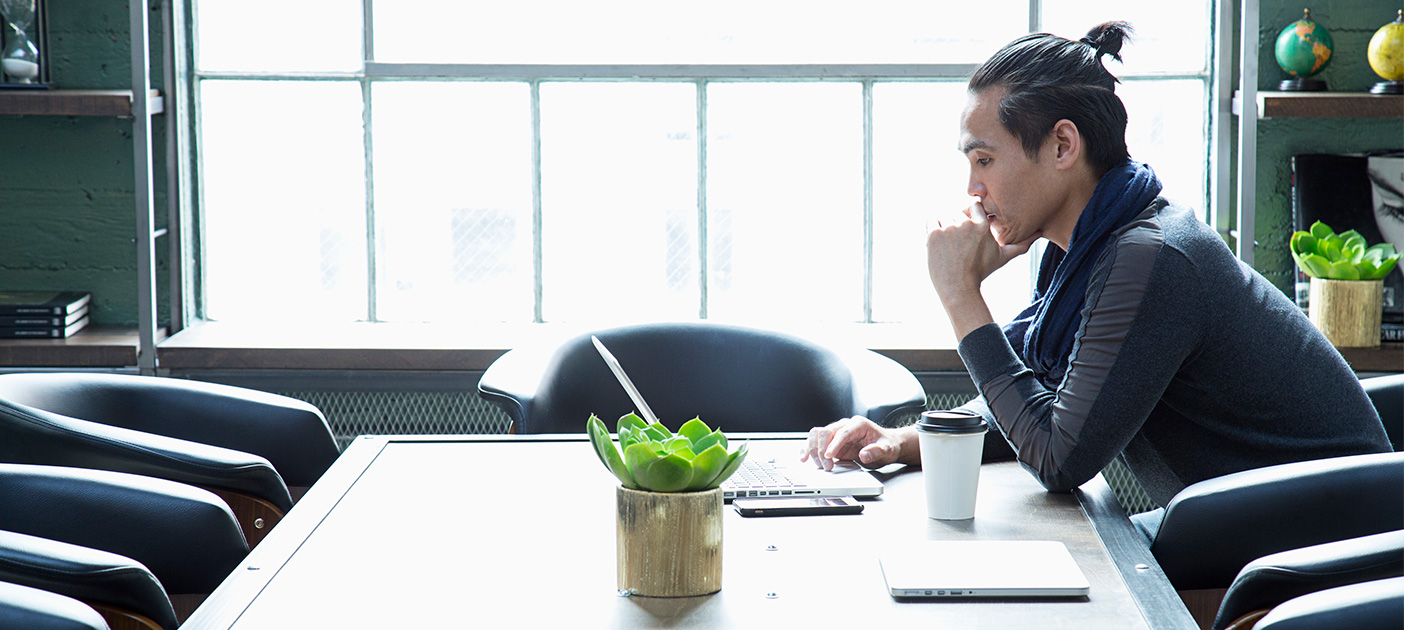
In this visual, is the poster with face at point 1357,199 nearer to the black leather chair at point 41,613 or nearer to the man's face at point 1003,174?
the man's face at point 1003,174

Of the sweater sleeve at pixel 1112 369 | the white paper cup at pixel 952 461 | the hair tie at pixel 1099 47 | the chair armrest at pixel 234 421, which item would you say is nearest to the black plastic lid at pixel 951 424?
the white paper cup at pixel 952 461

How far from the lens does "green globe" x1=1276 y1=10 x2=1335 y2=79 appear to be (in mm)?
3143

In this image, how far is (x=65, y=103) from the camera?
120 inches

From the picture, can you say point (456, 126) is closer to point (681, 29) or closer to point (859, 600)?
point (681, 29)

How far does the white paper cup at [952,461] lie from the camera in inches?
55.2

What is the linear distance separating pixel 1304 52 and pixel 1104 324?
210 cm

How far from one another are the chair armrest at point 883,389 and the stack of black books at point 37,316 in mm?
2124

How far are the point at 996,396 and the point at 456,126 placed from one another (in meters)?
Answer: 2.29

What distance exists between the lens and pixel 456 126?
11.4 feet

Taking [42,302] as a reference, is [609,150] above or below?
above

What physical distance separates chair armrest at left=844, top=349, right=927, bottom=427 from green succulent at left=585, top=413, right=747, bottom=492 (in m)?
0.98

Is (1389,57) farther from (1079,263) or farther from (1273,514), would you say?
(1273,514)

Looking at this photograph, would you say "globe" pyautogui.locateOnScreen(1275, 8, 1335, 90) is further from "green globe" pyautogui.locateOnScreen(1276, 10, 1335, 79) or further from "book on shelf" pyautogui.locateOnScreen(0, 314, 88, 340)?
"book on shelf" pyautogui.locateOnScreen(0, 314, 88, 340)

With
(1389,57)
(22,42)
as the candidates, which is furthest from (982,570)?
(22,42)
